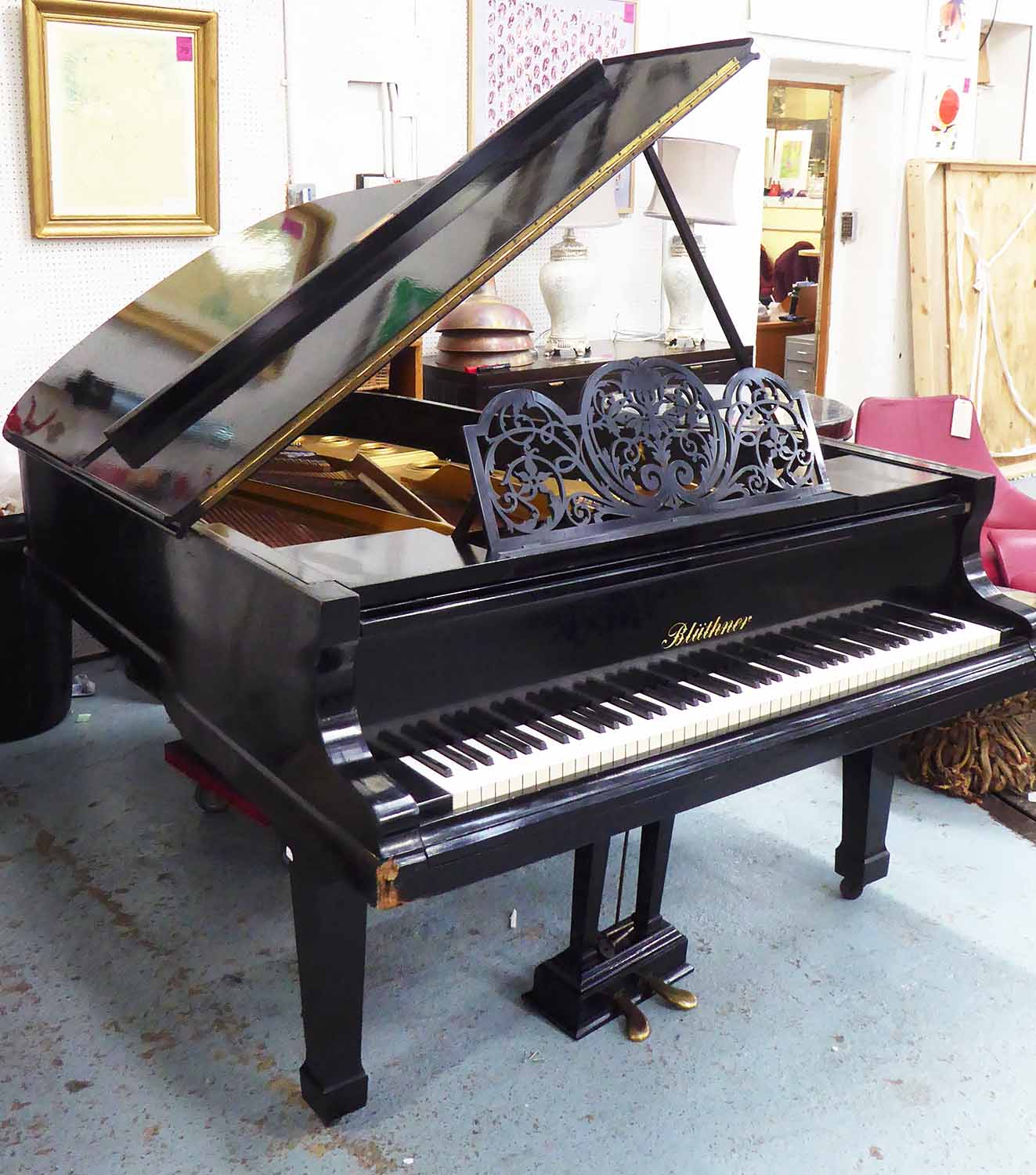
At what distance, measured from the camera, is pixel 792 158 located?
8516 millimetres

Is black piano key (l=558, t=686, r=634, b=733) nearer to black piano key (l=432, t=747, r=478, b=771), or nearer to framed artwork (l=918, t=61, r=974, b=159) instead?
black piano key (l=432, t=747, r=478, b=771)

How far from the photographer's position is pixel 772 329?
299 inches

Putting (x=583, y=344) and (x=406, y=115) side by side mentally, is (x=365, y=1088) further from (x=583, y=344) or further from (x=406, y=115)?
(x=406, y=115)

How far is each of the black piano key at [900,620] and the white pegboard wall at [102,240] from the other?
8.94 feet

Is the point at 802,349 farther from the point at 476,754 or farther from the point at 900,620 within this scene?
the point at 476,754

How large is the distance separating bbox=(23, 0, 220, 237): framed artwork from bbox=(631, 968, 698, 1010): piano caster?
3000mm

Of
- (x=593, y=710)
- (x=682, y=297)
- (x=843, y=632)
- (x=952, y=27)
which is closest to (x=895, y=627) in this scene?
(x=843, y=632)

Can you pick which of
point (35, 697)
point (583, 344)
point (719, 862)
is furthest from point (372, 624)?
Result: point (583, 344)

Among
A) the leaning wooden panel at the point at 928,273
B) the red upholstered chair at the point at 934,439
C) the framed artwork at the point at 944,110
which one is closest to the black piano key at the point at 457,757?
the red upholstered chair at the point at 934,439

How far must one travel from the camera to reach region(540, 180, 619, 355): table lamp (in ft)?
15.7

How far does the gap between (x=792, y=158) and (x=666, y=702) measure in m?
7.33

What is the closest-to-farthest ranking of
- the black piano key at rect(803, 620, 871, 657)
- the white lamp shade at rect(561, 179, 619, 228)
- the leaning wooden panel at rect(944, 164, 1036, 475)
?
the black piano key at rect(803, 620, 871, 657), the white lamp shade at rect(561, 179, 619, 228), the leaning wooden panel at rect(944, 164, 1036, 475)

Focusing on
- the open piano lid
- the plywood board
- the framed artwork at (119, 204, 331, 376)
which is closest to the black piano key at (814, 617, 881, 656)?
the open piano lid

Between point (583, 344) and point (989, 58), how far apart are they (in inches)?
172
